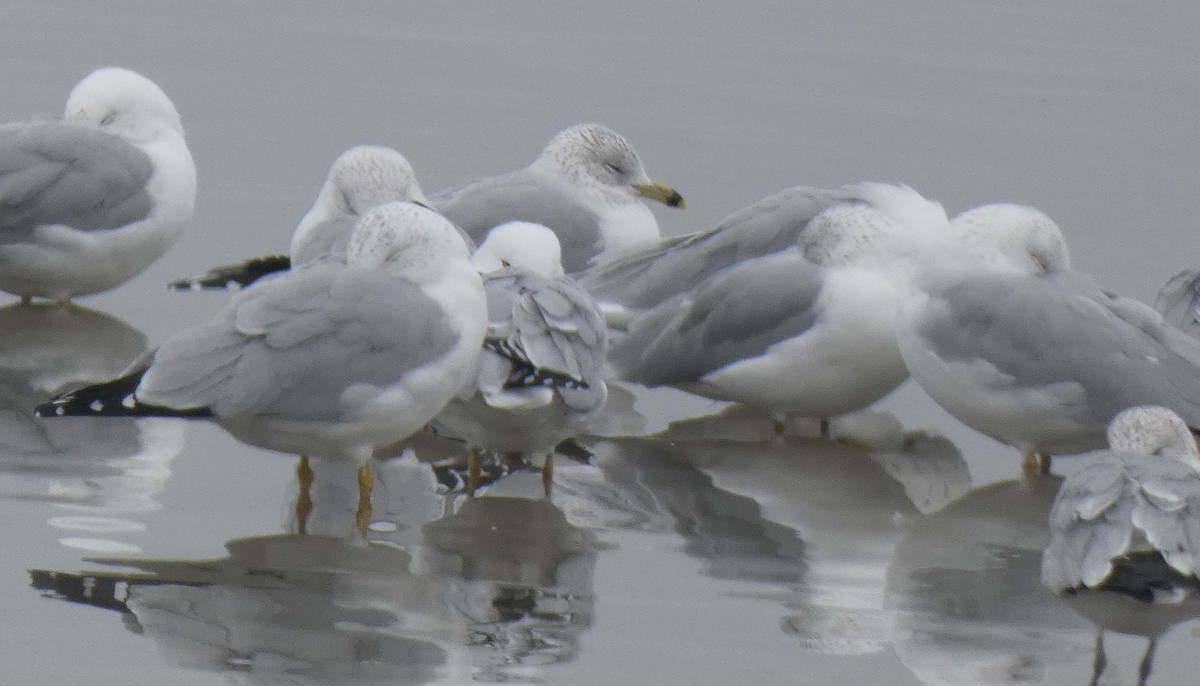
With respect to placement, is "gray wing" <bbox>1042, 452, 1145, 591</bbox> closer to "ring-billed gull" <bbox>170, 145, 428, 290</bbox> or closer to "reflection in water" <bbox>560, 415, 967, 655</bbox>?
"reflection in water" <bbox>560, 415, 967, 655</bbox>

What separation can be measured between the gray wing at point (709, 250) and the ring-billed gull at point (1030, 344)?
3.19ft

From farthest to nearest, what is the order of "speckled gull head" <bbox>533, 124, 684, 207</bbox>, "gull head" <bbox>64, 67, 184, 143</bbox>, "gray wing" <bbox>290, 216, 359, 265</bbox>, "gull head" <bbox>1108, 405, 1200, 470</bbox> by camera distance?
1. "speckled gull head" <bbox>533, 124, 684, 207</bbox>
2. "gull head" <bbox>64, 67, 184, 143</bbox>
3. "gray wing" <bbox>290, 216, 359, 265</bbox>
4. "gull head" <bbox>1108, 405, 1200, 470</bbox>

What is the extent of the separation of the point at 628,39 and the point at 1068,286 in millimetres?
7553

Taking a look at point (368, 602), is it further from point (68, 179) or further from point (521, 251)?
point (68, 179)

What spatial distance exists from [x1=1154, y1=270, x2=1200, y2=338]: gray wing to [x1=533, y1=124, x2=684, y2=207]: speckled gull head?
8.43 feet

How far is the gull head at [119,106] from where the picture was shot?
9.02 m

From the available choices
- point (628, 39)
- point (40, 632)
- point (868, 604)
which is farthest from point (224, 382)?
point (628, 39)

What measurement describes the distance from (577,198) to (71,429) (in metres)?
2.81

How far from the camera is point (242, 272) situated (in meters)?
8.70

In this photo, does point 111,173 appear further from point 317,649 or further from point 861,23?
point 861,23

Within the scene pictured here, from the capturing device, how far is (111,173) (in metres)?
8.72

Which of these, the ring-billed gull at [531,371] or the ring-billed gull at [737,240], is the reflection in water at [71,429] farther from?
the ring-billed gull at [737,240]

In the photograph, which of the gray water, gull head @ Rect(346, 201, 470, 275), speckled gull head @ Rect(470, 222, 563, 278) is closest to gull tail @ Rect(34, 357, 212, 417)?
the gray water

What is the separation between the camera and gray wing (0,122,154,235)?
8.50 meters
